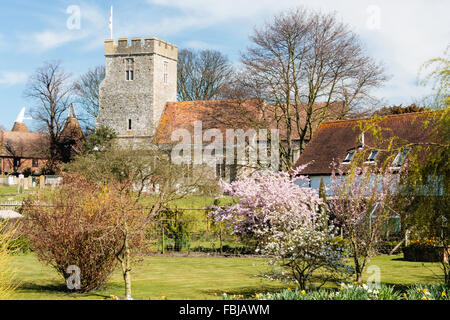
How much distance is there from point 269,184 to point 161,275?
6127 millimetres

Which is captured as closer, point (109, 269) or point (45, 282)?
point (109, 269)

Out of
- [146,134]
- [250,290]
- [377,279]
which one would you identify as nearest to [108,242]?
[250,290]

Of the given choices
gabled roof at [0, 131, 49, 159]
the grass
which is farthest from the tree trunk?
gabled roof at [0, 131, 49, 159]

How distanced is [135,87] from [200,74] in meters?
11.0

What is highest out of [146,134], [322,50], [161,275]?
[322,50]

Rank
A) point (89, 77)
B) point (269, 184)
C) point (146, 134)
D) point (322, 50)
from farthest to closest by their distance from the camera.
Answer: point (89, 77) < point (146, 134) < point (322, 50) < point (269, 184)

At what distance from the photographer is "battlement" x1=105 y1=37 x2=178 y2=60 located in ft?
165

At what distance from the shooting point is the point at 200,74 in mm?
59906

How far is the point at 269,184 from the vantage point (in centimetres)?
2028

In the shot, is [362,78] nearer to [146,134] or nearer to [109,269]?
[146,134]

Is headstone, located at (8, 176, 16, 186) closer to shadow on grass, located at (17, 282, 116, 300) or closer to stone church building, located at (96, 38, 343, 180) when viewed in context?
stone church building, located at (96, 38, 343, 180)

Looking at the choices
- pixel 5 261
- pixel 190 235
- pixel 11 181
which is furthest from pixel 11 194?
pixel 5 261

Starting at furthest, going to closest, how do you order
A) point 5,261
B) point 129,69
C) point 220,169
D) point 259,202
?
1. point 129,69
2. point 220,169
3. point 259,202
4. point 5,261

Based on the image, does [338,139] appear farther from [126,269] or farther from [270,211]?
[126,269]
